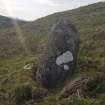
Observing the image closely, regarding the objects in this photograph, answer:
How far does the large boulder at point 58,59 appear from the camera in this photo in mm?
16984

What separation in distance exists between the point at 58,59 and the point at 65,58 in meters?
0.45

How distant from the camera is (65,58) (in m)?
17.2

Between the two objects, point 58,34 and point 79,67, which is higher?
point 58,34

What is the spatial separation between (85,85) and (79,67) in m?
4.38

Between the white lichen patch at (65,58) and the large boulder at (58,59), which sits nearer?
the large boulder at (58,59)

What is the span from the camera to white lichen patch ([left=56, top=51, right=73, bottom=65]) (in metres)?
17.2

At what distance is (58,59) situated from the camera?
17.2m

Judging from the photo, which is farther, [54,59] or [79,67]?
[79,67]

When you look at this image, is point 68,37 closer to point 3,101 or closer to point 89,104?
point 3,101

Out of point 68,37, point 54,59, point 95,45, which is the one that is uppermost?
point 68,37

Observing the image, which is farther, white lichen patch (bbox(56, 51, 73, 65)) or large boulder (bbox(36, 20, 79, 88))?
white lichen patch (bbox(56, 51, 73, 65))

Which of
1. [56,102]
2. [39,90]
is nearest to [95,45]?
[39,90]

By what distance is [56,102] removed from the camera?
43.1ft

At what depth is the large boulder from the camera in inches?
669
